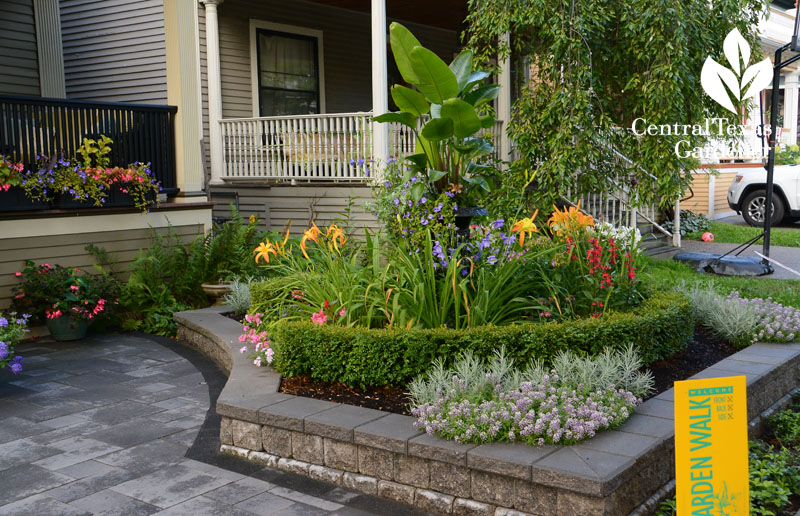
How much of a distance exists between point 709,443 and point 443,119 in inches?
113

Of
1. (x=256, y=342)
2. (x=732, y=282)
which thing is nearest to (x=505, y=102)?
(x=732, y=282)

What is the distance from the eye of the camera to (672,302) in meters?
5.48

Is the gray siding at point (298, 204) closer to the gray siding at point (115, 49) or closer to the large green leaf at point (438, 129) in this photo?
the gray siding at point (115, 49)

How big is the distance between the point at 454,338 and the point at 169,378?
2814 millimetres

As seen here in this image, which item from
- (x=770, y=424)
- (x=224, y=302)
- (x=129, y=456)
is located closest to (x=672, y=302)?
(x=770, y=424)

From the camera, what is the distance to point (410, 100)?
544 cm

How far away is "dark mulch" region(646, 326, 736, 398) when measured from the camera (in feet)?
16.3

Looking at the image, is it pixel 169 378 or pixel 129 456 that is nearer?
pixel 129 456

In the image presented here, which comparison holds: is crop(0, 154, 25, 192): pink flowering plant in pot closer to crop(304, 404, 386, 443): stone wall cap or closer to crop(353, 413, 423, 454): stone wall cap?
crop(304, 404, 386, 443): stone wall cap

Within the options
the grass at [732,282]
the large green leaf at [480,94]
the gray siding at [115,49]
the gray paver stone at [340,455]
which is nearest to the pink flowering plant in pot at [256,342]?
the gray paver stone at [340,455]

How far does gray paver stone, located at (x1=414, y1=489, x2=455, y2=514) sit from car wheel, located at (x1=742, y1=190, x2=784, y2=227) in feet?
44.1

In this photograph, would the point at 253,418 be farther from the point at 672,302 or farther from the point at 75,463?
the point at 672,302

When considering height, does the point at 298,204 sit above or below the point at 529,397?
above

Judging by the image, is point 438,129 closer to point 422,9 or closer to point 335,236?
point 335,236
